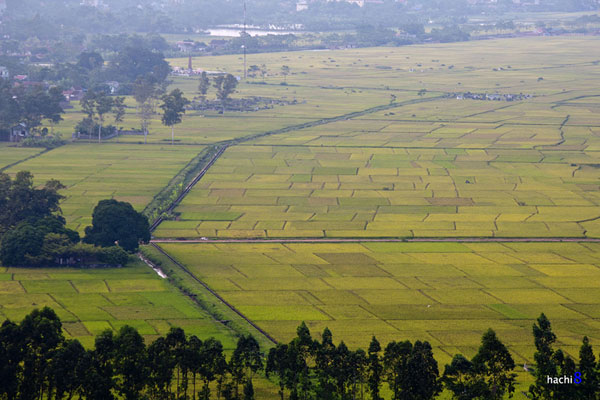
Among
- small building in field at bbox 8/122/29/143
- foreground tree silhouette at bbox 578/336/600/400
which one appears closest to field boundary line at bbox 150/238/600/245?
foreground tree silhouette at bbox 578/336/600/400

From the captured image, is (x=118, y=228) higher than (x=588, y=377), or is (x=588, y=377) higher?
(x=118, y=228)

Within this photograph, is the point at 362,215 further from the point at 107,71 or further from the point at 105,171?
the point at 107,71

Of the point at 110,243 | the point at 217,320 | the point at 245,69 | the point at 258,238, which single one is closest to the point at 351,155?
the point at 258,238

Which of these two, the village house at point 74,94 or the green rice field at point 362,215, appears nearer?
the green rice field at point 362,215

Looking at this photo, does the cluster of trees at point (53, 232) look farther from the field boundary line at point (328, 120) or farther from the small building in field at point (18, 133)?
the field boundary line at point (328, 120)

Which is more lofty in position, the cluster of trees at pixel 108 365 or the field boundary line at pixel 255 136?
the field boundary line at pixel 255 136

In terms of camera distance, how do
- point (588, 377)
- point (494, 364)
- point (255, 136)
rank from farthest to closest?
point (255, 136)
point (494, 364)
point (588, 377)

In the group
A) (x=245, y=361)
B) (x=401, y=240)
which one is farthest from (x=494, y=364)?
(x=401, y=240)

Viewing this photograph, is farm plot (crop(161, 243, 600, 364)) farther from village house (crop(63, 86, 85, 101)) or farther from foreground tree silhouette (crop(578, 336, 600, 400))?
village house (crop(63, 86, 85, 101))

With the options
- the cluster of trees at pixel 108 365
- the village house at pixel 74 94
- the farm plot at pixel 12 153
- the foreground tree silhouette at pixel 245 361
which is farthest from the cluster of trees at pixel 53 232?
the village house at pixel 74 94
